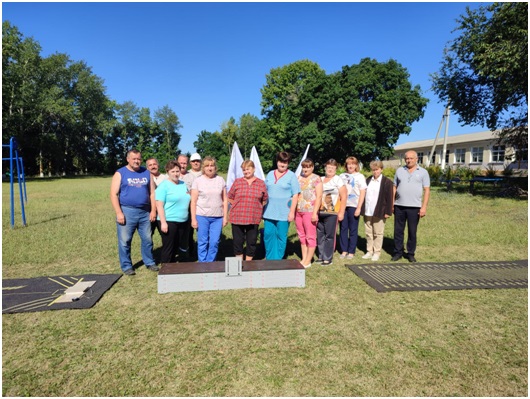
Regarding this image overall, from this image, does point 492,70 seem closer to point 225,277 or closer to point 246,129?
point 225,277

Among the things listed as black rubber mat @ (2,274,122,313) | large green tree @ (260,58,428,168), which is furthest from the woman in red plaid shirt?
large green tree @ (260,58,428,168)

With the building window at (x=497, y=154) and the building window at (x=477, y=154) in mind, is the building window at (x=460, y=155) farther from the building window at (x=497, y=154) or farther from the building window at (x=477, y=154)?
the building window at (x=497, y=154)

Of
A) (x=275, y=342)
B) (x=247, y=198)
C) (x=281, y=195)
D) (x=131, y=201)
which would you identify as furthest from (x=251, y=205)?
(x=275, y=342)

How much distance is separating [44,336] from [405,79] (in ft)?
119

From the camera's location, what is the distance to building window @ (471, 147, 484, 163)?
124ft

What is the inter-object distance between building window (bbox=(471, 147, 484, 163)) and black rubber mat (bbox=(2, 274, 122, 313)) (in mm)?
42366

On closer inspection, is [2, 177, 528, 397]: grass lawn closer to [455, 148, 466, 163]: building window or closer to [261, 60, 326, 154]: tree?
[261, 60, 326, 154]: tree

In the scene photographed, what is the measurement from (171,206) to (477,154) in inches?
1665

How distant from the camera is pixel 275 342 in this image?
10.8 ft

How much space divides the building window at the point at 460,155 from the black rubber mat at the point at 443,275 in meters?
40.1

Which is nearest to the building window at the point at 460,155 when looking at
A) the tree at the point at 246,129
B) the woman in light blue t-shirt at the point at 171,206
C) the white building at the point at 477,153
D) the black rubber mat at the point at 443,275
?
the white building at the point at 477,153

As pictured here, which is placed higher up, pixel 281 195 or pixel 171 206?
pixel 281 195

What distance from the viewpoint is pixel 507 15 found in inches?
587

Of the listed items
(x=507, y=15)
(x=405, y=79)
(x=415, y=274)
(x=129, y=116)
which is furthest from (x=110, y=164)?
(x=415, y=274)
